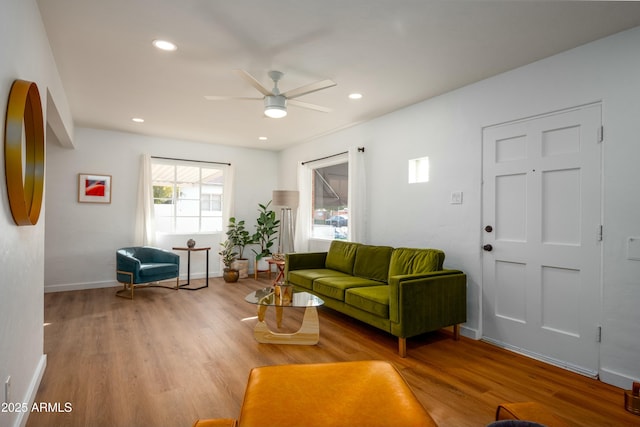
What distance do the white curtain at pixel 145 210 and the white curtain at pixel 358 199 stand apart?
11.1 feet

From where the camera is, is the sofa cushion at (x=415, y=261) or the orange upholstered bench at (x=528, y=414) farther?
the sofa cushion at (x=415, y=261)

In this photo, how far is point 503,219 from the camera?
3.20m

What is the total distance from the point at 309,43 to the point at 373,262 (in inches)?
101

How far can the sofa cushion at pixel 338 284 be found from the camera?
3.66 metres

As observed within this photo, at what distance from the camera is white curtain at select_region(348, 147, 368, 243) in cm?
473

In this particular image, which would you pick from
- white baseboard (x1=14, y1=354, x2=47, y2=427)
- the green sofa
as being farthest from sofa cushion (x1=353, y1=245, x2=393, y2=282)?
white baseboard (x1=14, y1=354, x2=47, y2=427)

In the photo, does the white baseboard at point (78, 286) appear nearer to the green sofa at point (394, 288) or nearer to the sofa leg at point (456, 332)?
the green sofa at point (394, 288)

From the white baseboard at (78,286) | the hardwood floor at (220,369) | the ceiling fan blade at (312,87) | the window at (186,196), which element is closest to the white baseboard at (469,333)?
the hardwood floor at (220,369)

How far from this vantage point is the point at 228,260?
241 inches

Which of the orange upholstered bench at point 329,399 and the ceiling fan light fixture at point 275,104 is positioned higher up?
A: the ceiling fan light fixture at point 275,104

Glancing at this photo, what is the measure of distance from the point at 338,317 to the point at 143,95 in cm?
343

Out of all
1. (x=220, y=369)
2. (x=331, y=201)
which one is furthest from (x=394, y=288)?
(x=331, y=201)

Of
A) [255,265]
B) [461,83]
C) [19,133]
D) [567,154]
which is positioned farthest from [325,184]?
[19,133]

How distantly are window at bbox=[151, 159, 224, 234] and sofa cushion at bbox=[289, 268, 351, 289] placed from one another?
101 inches
